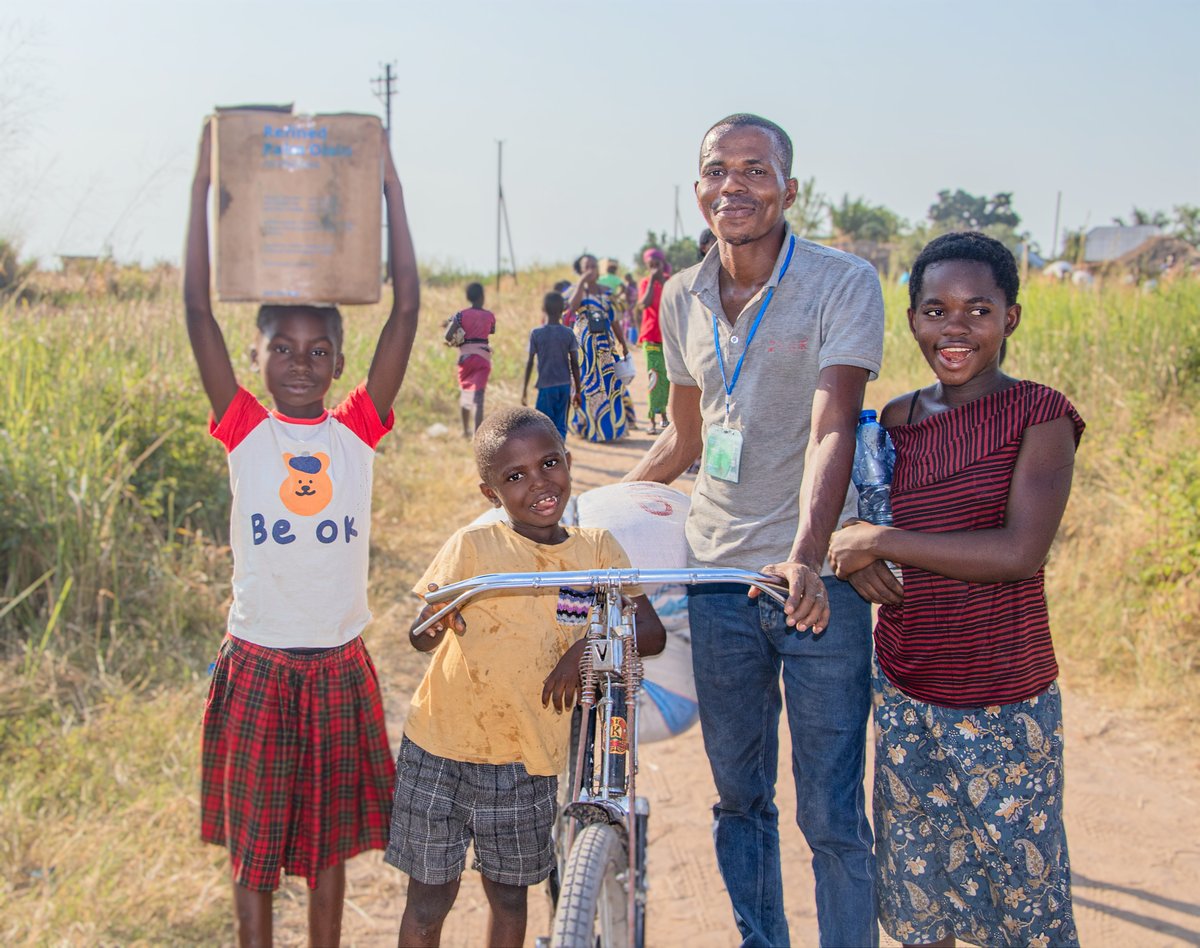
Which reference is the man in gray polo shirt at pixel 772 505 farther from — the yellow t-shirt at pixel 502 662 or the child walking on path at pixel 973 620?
the yellow t-shirt at pixel 502 662

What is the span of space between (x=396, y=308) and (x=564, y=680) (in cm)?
98

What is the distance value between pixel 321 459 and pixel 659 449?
3.29ft

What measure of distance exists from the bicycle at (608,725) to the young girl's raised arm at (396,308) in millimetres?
694

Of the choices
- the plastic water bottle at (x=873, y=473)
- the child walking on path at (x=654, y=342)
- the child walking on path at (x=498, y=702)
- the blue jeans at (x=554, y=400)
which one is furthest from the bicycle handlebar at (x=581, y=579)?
the blue jeans at (x=554, y=400)

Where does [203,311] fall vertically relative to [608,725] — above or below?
above

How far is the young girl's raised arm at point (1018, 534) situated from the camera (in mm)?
2242

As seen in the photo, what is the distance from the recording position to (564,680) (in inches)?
92.6

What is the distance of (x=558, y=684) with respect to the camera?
2.35 m

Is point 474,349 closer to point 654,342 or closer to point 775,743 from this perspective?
point 654,342

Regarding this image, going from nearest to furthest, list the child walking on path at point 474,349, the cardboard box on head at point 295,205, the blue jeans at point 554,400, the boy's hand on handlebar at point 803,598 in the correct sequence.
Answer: the boy's hand on handlebar at point 803,598
the cardboard box on head at point 295,205
the blue jeans at point 554,400
the child walking on path at point 474,349

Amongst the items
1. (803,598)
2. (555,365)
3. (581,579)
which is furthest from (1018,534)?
(555,365)

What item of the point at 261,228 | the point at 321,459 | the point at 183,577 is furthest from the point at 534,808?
the point at 183,577

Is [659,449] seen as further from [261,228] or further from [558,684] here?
[261,228]

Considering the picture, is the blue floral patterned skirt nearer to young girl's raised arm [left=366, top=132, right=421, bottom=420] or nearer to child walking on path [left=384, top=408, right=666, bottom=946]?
child walking on path [left=384, top=408, right=666, bottom=946]
